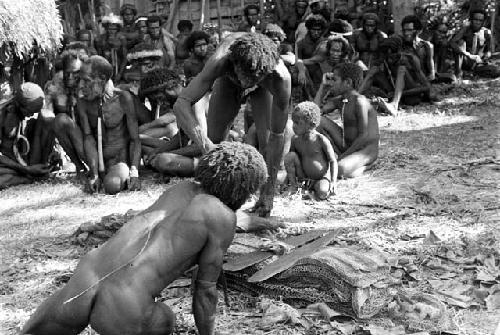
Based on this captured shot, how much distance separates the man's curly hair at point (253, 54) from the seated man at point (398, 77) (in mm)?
5722

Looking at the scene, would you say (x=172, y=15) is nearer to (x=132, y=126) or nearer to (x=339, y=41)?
(x=339, y=41)

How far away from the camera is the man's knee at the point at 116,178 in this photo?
22.2 feet

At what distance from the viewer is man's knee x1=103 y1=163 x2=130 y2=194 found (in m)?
6.77

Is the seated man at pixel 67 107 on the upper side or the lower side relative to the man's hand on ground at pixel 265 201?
upper

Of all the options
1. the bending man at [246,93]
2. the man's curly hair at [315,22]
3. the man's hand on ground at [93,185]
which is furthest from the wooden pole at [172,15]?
the bending man at [246,93]

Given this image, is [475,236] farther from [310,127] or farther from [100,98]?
[100,98]

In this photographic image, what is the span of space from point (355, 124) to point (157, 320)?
14.6 ft

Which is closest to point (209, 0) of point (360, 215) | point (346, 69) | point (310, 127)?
point (346, 69)

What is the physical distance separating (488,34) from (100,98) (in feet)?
25.8

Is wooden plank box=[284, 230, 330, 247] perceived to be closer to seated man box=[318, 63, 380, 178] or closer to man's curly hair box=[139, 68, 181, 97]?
seated man box=[318, 63, 380, 178]

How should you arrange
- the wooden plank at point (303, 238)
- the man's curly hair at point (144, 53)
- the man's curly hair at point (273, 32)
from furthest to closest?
the man's curly hair at point (273, 32) < the man's curly hair at point (144, 53) < the wooden plank at point (303, 238)

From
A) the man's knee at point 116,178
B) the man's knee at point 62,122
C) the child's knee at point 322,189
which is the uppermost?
the man's knee at point 62,122

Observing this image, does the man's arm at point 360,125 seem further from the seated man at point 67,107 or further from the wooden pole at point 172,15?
the wooden pole at point 172,15

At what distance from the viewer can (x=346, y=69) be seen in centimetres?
725
